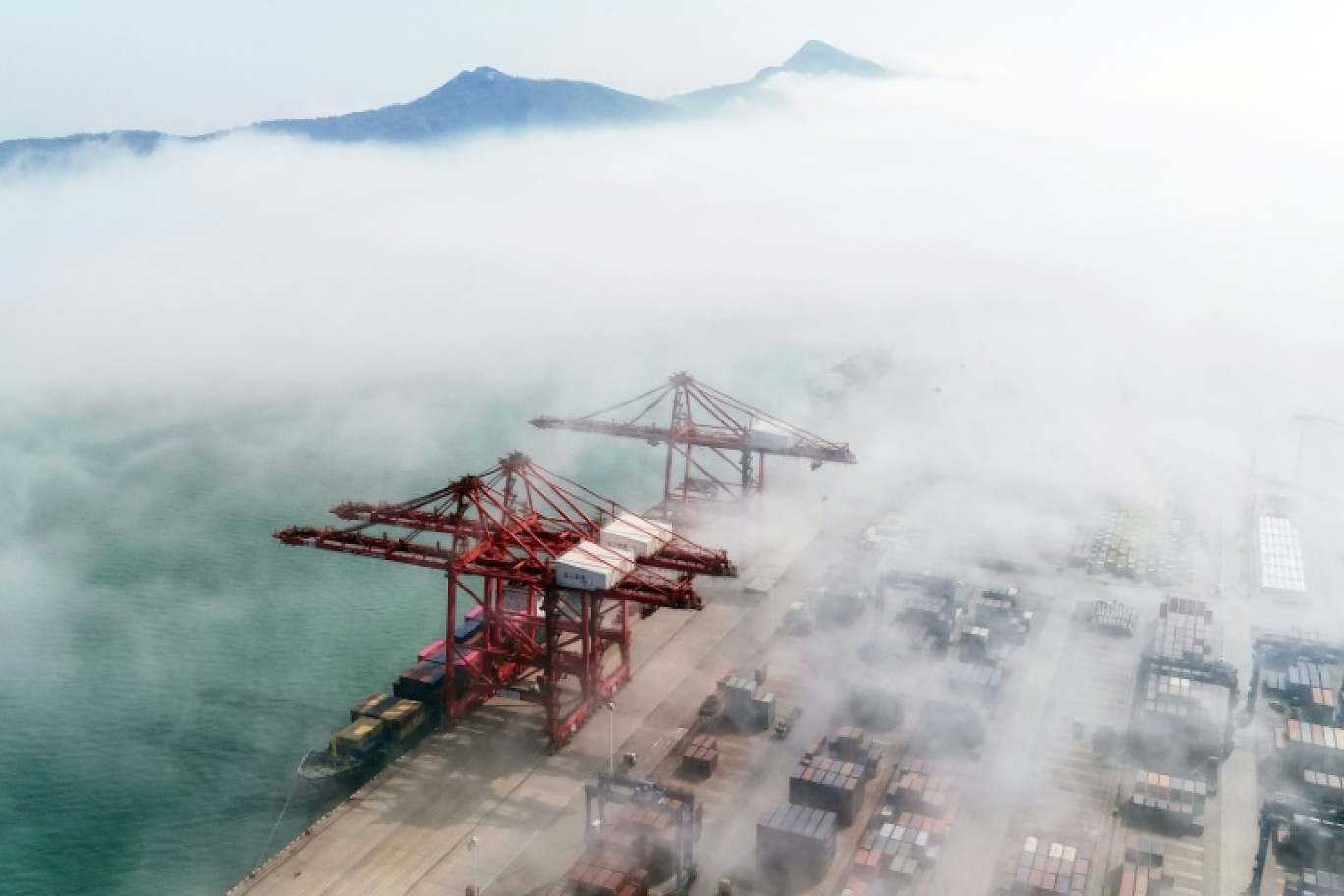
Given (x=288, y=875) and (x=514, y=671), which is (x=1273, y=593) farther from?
(x=288, y=875)

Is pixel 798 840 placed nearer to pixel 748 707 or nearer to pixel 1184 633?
pixel 748 707

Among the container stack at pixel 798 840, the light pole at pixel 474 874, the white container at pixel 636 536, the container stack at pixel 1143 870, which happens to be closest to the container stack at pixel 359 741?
the light pole at pixel 474 874

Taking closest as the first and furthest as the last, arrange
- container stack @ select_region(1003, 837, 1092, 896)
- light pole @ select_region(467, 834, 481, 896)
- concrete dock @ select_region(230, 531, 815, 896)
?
1. container stack @ select_region(1003, 837, 1092, 896)
2. light pole @ select_region(467, 834, 481, 896)
3. concrete dock @ select_region(230, 531, 815, 896)

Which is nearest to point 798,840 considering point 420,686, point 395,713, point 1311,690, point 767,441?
point 395,713

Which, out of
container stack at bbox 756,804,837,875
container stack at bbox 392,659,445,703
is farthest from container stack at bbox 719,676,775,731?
container stack at bbox 392,659,445,703

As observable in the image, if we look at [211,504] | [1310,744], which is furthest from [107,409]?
[1310,744]

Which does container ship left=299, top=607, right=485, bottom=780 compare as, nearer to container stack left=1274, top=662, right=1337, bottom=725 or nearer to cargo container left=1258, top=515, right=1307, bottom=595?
container stack left=1274, top=662, right=1337, bottom=725
